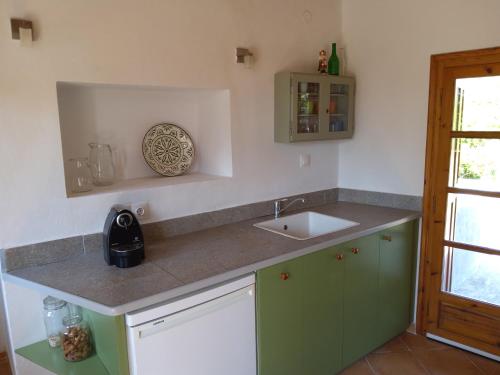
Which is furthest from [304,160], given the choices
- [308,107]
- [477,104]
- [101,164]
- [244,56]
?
[101,164]

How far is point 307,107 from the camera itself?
265 centimetres

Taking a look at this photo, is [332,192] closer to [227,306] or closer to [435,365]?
[435,365]

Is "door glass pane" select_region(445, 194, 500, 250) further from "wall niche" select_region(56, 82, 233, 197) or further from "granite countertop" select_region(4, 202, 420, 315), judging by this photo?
"wall niche" select_region(56, 82, 233, 197)

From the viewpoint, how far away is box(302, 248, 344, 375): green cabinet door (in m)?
2.08

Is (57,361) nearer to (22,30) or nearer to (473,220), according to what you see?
(22,30)

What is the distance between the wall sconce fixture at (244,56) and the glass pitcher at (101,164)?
0.94 m

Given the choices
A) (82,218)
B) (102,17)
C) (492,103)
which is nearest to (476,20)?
(492,103)

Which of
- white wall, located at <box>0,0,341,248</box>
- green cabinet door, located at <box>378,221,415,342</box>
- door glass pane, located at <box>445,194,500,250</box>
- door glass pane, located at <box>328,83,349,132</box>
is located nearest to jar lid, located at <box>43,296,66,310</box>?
white wall, located at <box>0,0,341,248</box>

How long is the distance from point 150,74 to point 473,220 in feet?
7.11

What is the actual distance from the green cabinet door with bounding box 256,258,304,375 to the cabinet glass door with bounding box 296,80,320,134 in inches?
40.5

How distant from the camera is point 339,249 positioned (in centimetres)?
221

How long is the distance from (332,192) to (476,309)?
49.7 inches

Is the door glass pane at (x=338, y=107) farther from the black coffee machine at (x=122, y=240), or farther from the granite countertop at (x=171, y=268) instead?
the black coffee machine at (x=122, y=240)

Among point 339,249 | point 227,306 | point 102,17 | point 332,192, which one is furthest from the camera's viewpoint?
point 332,192
